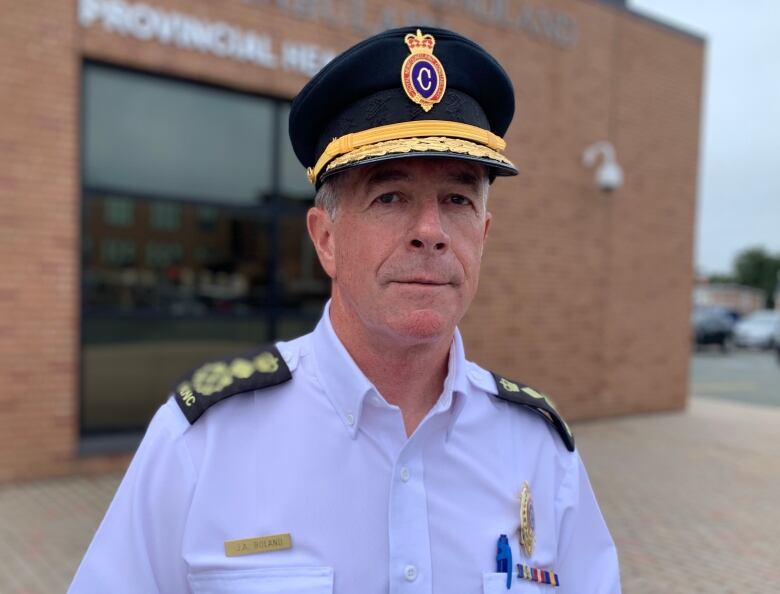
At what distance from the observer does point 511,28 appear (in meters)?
7.95

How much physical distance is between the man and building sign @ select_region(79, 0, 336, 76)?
4.77 m

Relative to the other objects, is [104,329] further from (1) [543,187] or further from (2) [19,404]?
(1) [543,187]

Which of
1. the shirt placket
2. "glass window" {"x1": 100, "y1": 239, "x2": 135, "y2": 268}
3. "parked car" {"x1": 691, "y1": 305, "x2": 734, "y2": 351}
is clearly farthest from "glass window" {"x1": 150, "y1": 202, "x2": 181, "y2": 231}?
"parked car" {"x1": 691, "y1": 305, "x2": 734, "y2": 351}

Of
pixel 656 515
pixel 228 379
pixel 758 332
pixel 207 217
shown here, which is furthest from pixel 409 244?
pixel 758 332

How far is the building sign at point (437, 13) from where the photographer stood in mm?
6574

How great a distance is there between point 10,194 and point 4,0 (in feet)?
4.62

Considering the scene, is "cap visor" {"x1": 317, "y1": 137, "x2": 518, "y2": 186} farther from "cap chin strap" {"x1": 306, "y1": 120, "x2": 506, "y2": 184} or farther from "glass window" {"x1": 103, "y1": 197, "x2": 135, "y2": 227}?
"glass window" {"x1": 103, "y1": 197, "x2": 135, "y2": 227}

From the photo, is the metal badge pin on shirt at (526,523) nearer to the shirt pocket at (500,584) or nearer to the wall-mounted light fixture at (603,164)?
the shirt pocket at (500,584)

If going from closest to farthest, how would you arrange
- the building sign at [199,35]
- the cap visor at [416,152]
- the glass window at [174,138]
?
the cap visor at [416,152] → the building sign at [199,35] → the glass window at [174,138]

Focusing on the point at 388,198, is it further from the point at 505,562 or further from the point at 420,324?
the point at 505,562

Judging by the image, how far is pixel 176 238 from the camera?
21.3ft

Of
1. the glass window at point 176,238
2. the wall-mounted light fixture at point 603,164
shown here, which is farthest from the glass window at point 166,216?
the wall-mounted light fixture at point 603,164

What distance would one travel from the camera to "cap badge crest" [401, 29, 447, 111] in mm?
1418

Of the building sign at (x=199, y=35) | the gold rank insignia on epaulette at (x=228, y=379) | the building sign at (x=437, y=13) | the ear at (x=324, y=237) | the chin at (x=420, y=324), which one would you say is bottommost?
the gold rank insignia on epaulette at (x=228, y=379)
